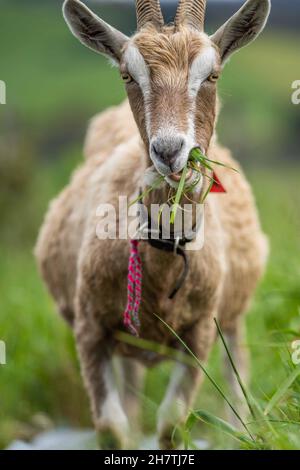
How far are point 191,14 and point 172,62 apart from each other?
0.49m

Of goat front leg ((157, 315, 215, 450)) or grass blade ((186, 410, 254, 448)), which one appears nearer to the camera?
grass blade ((186, 410, 254, 448))

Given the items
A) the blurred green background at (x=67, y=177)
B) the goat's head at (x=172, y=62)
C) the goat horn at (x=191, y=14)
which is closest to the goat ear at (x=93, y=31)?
the goat's head at (x=172, y=62)

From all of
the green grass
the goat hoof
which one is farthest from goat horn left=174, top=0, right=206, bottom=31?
the goat hoof

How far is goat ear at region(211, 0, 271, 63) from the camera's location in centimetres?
518

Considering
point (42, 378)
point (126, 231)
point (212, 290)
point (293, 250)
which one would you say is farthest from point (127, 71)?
point (42, 378)

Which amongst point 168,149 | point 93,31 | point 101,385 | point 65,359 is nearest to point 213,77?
point 168,149

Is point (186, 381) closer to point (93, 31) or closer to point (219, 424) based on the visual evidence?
point (219, 424)

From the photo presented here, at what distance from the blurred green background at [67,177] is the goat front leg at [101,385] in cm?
37

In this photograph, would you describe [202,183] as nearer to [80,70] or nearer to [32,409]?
[32,409]

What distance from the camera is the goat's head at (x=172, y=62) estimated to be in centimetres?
458

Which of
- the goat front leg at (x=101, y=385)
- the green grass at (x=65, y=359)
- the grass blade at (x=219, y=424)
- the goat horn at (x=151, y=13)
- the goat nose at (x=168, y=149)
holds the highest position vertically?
the goat horn at (x=151, y=13)

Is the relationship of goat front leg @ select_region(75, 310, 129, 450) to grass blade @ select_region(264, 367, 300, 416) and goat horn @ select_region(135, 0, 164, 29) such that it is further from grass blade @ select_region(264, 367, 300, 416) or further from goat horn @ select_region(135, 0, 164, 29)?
goat horn @ select_region(135, 0, 164, 29)

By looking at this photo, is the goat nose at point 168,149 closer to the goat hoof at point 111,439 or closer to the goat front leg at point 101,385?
the goat front leg at point 101,385

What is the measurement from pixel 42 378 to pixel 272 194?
821cm
